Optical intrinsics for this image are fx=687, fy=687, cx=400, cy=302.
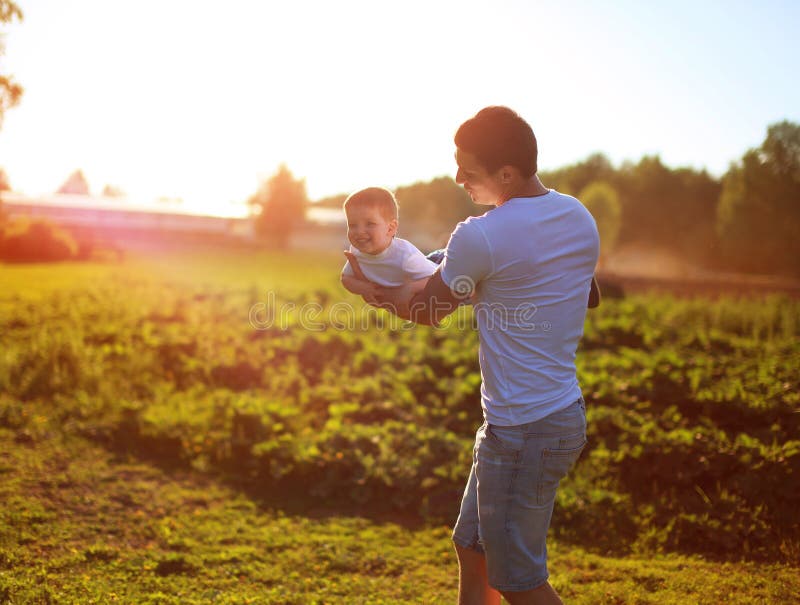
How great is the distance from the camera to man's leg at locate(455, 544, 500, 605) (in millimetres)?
2676

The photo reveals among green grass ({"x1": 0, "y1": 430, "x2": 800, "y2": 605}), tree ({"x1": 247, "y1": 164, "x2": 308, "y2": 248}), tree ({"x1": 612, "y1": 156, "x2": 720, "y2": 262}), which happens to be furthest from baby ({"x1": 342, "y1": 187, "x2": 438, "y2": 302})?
tree ({"x1": 247, "y1": 164, "x2": 308, "y2": 248})

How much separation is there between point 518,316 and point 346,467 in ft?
13.2

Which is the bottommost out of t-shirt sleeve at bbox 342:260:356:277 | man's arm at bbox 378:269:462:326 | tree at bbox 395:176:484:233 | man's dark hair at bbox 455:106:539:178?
man's arm at bbox 378:269:462:326

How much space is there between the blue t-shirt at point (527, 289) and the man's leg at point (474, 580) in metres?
0.63

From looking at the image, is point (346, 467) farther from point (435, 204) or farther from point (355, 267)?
point (355, 267)

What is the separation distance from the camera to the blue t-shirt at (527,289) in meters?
2.18

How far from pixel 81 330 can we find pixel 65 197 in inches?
2273

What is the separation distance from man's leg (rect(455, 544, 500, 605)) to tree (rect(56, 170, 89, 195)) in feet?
232

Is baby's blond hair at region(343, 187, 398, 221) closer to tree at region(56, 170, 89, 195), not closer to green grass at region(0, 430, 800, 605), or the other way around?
green grass at region(0, 430, 800, 605)

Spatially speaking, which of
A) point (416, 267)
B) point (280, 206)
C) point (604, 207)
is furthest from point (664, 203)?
point (416, 267)

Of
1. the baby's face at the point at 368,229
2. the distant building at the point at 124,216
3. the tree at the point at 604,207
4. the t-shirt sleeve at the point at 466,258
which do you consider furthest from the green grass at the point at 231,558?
the distant building at the point at 124,216

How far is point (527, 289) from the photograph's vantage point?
7.45 ft

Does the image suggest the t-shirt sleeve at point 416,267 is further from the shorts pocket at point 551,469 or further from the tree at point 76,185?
the tree at point 76,185

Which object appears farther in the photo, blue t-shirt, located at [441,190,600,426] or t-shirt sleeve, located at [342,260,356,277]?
t-shirt sleeve, located at [342,260,356,277]
